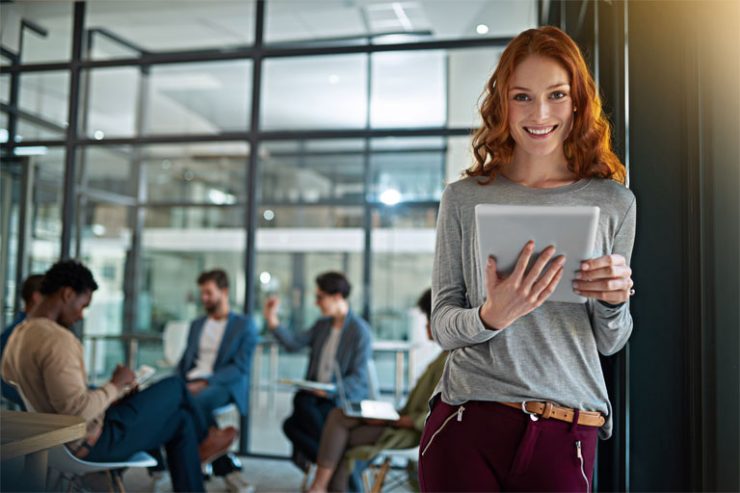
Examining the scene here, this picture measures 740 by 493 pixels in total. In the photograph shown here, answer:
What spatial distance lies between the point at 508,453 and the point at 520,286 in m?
0.30

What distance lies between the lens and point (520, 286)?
1.08m

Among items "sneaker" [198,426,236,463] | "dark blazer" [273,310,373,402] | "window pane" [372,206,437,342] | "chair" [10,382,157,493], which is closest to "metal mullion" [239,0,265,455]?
"dark blazer" [273,310,373,402]

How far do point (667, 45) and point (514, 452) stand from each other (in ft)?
4.46

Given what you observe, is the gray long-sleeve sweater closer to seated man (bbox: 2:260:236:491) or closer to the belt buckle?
the belt buckle

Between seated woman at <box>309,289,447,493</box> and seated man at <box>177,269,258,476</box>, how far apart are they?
30.3 inches

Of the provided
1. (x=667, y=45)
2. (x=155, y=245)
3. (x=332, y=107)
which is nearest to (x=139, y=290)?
(x=155, y=245)

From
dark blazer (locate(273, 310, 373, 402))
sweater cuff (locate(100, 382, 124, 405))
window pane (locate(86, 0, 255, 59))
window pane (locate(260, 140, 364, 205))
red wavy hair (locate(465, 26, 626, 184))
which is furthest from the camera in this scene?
window pane (locate(86, 0, 255, 59))

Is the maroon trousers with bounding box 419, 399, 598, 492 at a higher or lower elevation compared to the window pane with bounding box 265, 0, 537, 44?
lower

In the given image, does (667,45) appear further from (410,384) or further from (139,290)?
(139,290)

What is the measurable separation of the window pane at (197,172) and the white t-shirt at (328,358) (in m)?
1.72

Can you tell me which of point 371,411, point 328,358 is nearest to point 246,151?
point 328,358

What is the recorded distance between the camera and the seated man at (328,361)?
3.97 m

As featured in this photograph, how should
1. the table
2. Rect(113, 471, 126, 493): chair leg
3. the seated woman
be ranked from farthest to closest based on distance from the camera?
the seated woman → Rect(113, 471, 126, 493): chair leg → the table

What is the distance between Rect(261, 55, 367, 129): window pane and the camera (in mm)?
5176
